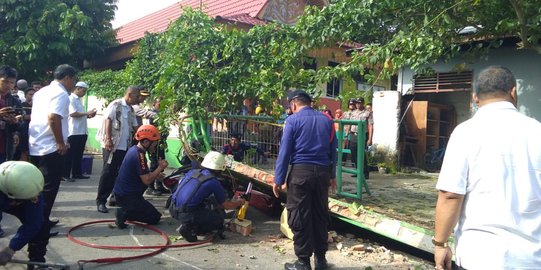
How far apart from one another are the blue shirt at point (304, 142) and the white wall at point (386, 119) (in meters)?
7.14

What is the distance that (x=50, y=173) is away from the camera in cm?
480

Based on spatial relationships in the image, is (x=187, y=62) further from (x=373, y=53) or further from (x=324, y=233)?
(x=324, y=233)

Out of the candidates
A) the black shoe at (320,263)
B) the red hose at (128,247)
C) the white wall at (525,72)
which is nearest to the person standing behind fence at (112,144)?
the red hose at (128,247)

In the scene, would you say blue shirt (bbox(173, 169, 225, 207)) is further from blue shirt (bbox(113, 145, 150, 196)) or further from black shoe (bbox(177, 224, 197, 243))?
blue shirt (bbox(113, 145, 150, 196))

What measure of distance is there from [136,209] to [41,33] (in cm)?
1178

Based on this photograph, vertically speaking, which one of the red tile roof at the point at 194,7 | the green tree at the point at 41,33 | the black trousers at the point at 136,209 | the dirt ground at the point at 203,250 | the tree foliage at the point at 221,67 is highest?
the red tile roof at the point at 194,7

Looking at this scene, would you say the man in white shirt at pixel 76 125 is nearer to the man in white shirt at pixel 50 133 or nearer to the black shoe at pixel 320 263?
the man in white shirt at pixel 50 133

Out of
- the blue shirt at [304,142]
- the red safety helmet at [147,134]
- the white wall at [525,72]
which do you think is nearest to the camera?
the blue shirt at [304,142]

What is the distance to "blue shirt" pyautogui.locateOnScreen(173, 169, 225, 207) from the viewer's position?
17.0ft

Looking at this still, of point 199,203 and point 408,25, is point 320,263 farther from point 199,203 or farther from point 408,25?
point 408,25

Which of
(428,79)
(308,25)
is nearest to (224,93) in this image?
(308,25)

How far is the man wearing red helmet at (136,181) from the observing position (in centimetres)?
554

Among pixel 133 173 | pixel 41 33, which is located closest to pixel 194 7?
pixel 41 33

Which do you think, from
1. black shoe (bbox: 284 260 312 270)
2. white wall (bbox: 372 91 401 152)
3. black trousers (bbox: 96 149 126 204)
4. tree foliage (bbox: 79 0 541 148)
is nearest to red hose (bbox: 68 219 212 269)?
black trousers (bbox: 96 149 126 204)
